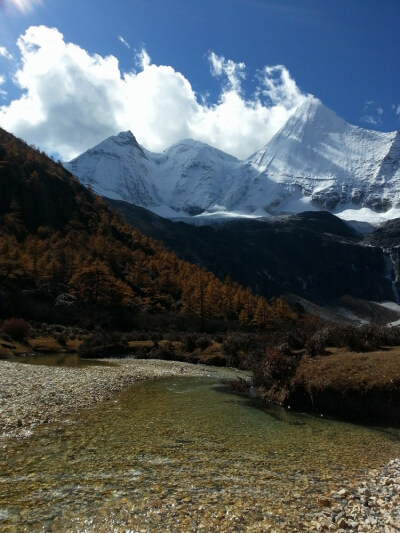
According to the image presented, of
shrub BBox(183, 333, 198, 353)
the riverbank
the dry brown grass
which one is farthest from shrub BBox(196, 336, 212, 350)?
the dry brown grass

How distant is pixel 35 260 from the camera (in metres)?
104

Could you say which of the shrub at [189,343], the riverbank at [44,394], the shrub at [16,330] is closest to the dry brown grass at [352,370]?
the riverbank at [44,394]

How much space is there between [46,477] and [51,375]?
792 inches

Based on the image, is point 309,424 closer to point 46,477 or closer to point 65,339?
point 46,477

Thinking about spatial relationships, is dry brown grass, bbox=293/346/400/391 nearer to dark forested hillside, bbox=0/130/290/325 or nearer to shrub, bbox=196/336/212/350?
shrub, bbox=196/336/212/350

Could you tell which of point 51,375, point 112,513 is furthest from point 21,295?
point 112,513

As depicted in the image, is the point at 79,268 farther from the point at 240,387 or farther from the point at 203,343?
the point at 240,387

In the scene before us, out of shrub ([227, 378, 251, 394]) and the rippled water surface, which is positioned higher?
shrub ([227, 378, 251, 394])

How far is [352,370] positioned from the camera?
22.0 metres

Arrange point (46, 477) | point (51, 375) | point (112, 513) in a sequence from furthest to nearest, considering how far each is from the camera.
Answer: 1. point (51, 375)
2. point (46, 477)
3. point (112, 513)

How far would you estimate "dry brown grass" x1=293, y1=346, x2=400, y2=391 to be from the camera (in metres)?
20.5

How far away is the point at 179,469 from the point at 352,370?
13193 mm

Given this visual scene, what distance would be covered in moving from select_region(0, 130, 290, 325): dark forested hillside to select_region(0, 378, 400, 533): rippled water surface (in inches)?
2710

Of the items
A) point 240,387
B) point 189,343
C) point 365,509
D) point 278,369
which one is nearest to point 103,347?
point 189,343
